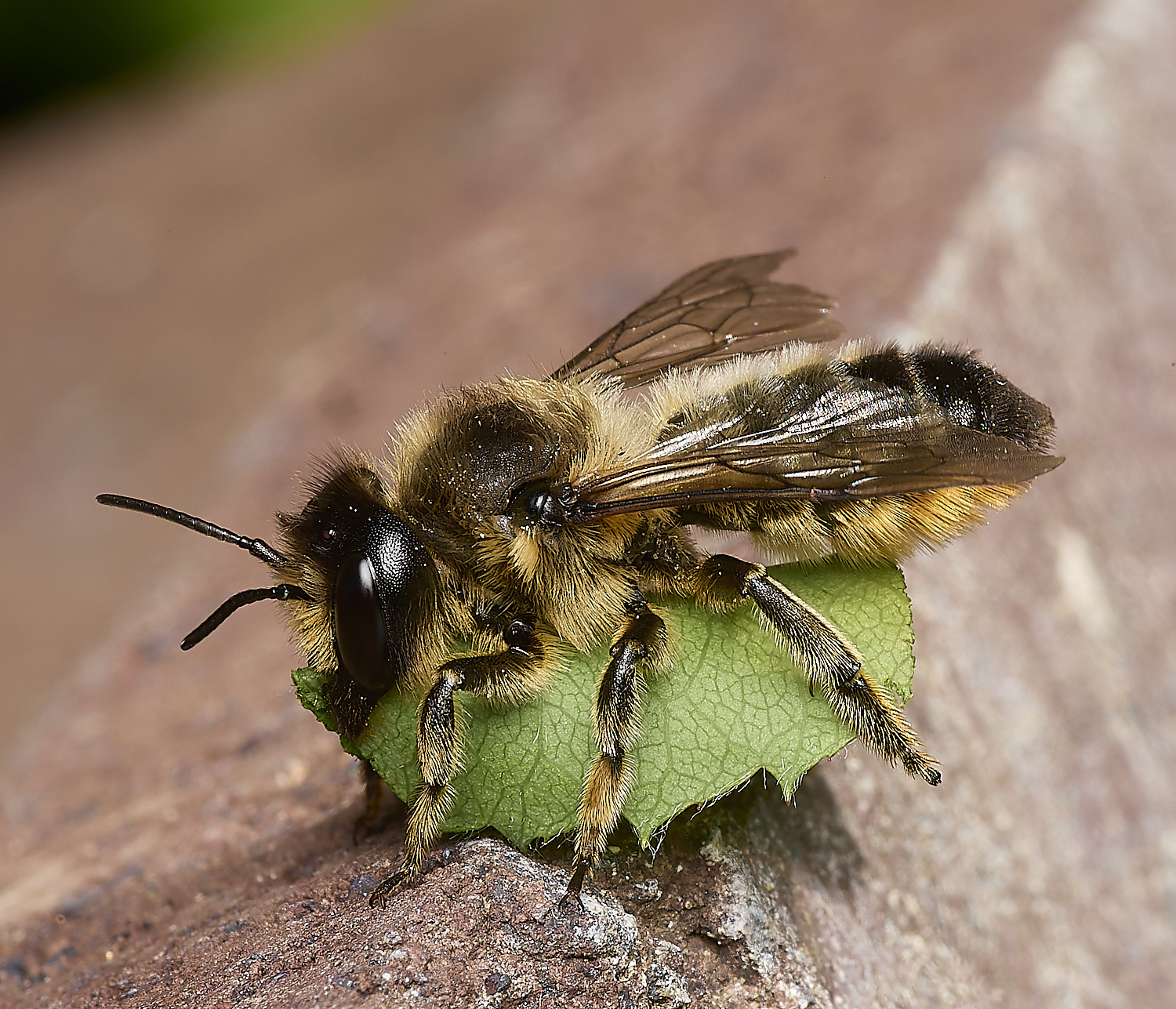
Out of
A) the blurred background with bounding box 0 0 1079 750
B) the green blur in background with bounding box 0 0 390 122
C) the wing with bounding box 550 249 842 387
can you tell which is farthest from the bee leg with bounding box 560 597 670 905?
the green blur in background with bounding box 0 0 390 122

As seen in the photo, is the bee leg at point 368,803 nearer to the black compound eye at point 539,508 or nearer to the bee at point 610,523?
the bee at point 610,523

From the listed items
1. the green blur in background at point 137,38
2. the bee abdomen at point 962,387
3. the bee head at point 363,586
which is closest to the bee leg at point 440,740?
the bee head at point 363,586

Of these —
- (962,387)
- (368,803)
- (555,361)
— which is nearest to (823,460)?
(962,387)

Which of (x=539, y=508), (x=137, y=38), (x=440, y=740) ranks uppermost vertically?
(x=137, y=38)

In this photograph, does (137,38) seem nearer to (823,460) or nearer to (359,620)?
(359,620)

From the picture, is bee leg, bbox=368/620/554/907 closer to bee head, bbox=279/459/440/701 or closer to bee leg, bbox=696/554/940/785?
bee head, bbox=279/459/440/701
